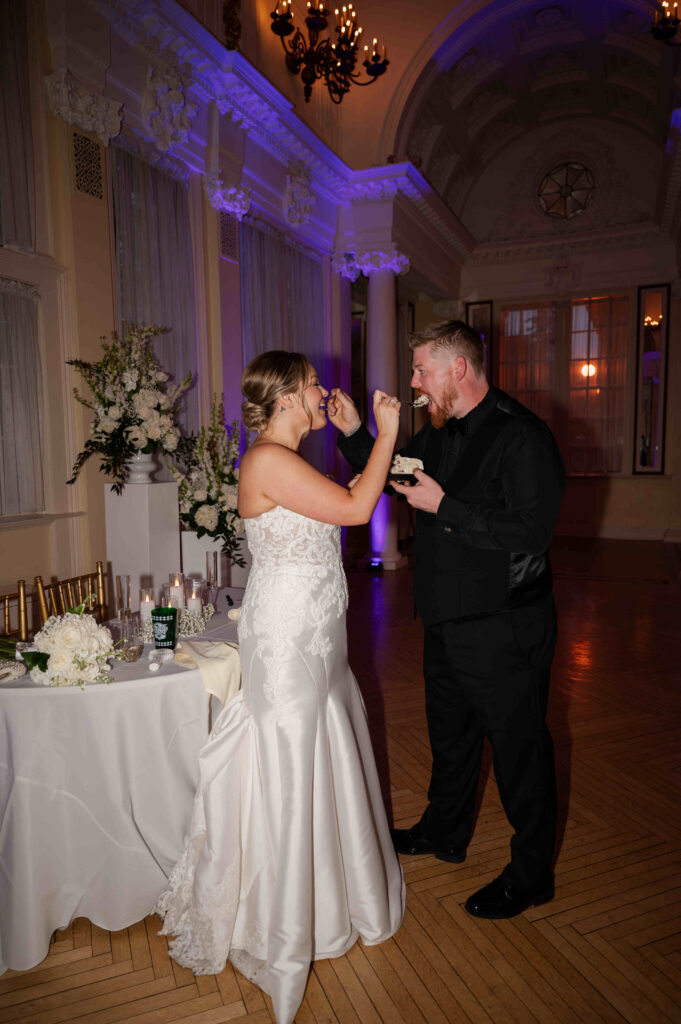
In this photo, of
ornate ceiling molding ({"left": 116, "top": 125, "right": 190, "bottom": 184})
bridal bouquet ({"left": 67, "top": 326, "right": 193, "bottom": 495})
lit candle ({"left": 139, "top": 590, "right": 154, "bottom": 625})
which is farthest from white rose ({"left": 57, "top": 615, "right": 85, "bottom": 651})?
ornate ceiling molding ({"left": 116, "top": 125, "right": 190, "bottom": 184})

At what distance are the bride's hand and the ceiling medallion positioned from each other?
11.0 m

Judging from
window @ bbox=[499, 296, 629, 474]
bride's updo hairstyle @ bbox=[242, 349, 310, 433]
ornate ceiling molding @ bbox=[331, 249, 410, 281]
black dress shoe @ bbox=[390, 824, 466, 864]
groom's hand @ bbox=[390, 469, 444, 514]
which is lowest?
black dress shoe @ bbox=[390, 824, 466, 864]

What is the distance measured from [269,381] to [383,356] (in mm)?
6781

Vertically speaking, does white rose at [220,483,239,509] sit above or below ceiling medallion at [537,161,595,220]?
below

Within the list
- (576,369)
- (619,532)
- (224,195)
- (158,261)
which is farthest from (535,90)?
(158,261)

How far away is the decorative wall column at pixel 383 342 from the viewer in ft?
27.4

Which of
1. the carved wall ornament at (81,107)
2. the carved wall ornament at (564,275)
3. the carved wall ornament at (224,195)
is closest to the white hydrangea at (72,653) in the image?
the carved wall ornament at (81,107)

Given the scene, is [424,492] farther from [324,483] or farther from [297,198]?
[297,198]

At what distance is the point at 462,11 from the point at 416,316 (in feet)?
16.9

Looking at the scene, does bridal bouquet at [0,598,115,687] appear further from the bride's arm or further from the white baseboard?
the white baseboard

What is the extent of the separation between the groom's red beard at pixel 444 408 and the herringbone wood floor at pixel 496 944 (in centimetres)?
167

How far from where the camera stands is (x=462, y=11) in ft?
24.2

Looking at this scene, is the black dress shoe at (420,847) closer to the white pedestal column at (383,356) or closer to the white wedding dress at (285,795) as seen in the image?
the white wedding dress at (285,795)

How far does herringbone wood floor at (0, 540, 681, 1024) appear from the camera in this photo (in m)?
1.92
